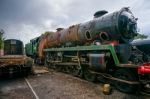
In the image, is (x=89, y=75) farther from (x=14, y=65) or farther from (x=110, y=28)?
(x=14, y=65)

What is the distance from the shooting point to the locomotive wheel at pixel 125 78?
654 centimetres

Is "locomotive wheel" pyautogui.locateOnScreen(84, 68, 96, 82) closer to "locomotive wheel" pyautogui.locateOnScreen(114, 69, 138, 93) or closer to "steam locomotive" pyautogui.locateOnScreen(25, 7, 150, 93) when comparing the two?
"steam locomotive" pyautogui.locateOnScreen(25, 7, 150, 93)

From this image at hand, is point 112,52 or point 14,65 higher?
point 112,52

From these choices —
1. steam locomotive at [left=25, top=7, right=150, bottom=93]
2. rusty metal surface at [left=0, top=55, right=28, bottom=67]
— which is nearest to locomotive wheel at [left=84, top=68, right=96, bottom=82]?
steam locomotive at [left=25, top=7, right=150, bottom=93]

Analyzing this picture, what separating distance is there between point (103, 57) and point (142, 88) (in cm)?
184

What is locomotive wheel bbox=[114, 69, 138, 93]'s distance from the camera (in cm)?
654

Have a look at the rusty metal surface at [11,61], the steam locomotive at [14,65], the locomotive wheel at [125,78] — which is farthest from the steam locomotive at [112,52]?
the rusty metal surface at [11,61]

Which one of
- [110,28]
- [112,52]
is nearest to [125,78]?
[112,52]

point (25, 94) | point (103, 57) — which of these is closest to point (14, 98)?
point (25, 94)

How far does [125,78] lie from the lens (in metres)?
6.75

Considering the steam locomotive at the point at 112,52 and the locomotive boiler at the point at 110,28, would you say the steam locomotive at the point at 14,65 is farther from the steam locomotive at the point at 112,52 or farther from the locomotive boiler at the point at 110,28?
the locomotive boiler at the point at 110,28

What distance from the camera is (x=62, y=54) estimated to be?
38.6 feet

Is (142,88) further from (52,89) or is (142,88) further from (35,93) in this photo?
(35,93)

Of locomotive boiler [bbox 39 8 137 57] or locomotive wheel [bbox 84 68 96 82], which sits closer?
locomotive boiler [bbox 39 8 137 57]
